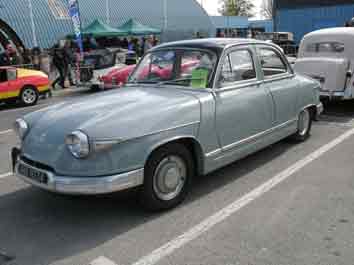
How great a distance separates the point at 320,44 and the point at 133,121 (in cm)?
691

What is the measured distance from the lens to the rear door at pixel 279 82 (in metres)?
5.43

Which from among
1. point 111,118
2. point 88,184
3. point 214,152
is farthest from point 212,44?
point 88,184

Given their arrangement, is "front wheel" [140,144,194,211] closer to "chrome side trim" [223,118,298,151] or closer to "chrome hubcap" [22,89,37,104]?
"chrome side trim" [223,118,298,151]

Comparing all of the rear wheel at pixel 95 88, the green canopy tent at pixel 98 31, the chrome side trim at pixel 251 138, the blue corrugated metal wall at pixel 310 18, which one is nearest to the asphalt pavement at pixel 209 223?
the chrome side trim at pixel 251 138

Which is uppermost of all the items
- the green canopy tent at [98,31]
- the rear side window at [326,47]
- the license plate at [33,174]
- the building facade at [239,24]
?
the building facade at [239,24]

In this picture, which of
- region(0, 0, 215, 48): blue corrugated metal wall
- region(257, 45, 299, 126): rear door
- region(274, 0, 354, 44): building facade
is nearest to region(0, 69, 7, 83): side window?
region(257, 45, 299, 126): rear door

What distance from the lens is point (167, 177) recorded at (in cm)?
404

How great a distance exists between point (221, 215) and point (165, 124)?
3.51ft

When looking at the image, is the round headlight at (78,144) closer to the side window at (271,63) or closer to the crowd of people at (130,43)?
the side window at (271,63)

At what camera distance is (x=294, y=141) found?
21.2ft

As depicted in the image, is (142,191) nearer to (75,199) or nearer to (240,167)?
(75,199)

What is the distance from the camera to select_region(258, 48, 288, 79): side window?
17.8 ft

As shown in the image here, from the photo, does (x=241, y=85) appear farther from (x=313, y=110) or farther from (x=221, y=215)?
(x=313, y=110)

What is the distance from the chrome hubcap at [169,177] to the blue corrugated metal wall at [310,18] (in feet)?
78.4
